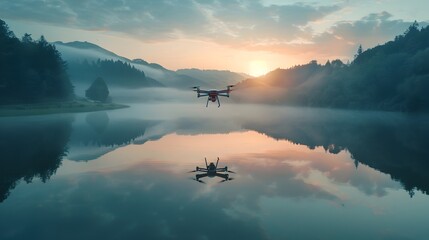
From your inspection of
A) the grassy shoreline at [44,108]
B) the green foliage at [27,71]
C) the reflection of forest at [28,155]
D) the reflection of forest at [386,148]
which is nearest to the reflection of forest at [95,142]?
the reflection of forest at [28,155]

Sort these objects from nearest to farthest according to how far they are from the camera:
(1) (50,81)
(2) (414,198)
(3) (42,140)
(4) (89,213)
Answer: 1. (4) (89,213)
2. (2) (414,198)
3. (3) (42,140)
4. (1) (50,81)

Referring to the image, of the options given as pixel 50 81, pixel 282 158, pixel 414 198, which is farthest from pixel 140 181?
pixel 50 81

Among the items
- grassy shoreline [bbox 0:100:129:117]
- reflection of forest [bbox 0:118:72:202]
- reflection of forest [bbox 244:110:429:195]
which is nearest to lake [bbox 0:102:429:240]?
reflection of forest [bbox 0:118:72:202]

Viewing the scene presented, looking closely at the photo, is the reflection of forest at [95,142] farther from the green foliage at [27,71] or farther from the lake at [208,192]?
the green foliage at [27,71]

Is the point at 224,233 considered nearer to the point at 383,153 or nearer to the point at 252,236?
the point at 252,236

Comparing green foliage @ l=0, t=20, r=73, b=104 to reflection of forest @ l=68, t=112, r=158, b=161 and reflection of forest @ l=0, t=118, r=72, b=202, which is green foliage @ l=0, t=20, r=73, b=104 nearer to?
reflection of forest @ l=0, t=118, r=72, b=202
